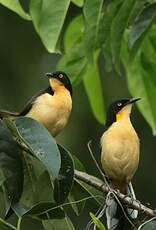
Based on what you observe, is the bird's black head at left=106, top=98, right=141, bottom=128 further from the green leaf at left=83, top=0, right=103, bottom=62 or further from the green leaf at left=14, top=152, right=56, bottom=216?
the green leaf at left=14, top=152, right=56, bottom=216

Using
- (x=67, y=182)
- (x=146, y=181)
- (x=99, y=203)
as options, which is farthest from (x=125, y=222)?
(x=146, y=181)

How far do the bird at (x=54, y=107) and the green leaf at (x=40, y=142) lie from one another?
4.68 ft

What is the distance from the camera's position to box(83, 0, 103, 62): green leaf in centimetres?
415

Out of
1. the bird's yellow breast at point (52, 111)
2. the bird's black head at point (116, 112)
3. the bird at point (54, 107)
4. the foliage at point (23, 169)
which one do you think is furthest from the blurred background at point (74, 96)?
the foliage at point (23, 169)

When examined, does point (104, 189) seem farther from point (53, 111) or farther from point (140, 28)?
point (53, 111)

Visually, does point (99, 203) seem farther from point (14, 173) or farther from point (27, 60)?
point (27, 60)

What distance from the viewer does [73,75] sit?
190 inches

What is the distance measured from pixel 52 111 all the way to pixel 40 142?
1.79 metres

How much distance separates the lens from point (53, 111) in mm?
5414

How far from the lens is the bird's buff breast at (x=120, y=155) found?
5565mm

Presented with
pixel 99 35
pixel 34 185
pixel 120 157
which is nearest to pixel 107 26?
pixel 99 35

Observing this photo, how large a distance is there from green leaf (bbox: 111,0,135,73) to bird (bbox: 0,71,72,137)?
34.4 inches

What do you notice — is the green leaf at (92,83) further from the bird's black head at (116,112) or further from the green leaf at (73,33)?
the bird's black head at (116,112)

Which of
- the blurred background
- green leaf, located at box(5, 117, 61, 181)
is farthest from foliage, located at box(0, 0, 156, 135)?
the blurred background
